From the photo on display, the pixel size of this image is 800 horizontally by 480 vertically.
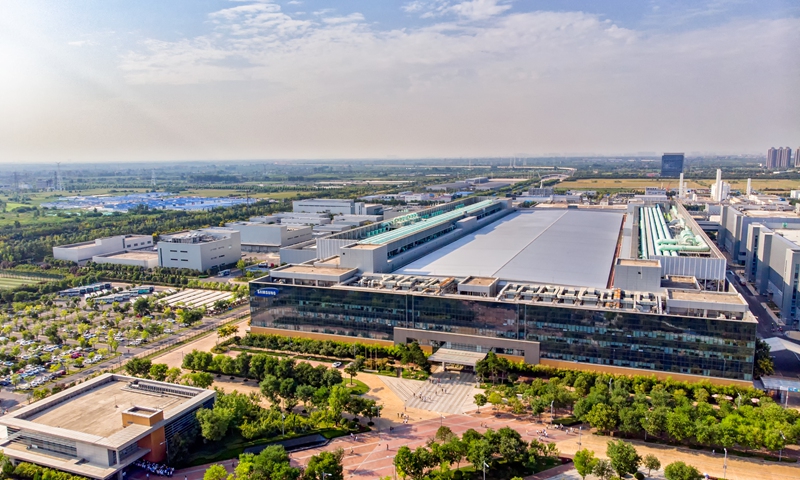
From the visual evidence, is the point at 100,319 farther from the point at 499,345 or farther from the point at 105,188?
the point at 105,188

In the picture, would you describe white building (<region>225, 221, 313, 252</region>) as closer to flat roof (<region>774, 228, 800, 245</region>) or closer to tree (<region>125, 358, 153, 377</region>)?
tree (<region>125, 358, 153, 377</region>)

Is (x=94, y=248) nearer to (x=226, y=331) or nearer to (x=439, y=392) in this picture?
(x=226, y=331)

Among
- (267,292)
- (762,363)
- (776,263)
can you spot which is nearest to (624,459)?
(762,363)

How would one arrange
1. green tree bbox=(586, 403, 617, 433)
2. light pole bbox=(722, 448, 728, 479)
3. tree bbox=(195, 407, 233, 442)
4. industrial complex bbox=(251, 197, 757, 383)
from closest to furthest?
light pole bbox=(722, 448, 728, 479) → tree bbox=(195, 407, 233, 442) → green tree bbox=(586, 403, 617, 433) → industrial complex bbox=(251, 197, 757, 383)

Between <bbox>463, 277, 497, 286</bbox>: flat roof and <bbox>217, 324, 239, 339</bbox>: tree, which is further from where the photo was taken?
<bbox>217, 324, 239, 339</bbox>: tree

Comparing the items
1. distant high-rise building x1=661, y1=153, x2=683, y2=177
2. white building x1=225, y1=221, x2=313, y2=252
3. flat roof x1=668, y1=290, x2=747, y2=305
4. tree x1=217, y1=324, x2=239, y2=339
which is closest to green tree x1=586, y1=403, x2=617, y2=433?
flat roof x1=668, y1=290, x2=747, y2=305

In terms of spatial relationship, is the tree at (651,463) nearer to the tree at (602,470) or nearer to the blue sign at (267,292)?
the tree at (602,470)

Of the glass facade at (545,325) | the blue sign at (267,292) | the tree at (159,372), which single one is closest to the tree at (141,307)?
the glass facade at (545,325)
